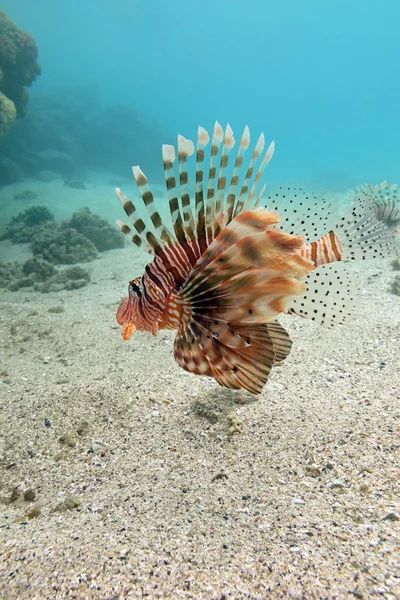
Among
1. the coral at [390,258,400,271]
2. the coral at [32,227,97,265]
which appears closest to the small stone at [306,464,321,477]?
the coral at [390,258,400,271]

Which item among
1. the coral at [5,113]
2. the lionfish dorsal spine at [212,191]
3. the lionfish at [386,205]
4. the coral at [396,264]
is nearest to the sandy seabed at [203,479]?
the lionfish dorsal spine at [212,191]

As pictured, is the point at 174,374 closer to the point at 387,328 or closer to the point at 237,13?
the point at 387,328

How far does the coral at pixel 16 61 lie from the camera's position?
63.7ft

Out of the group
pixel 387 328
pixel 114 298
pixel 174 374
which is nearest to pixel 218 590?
pixel 174 374

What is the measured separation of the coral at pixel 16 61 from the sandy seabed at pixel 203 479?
22.5 m

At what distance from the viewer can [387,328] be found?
4.77 m

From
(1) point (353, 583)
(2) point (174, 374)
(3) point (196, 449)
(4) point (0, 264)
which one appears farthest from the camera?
(4) point (0, 264)

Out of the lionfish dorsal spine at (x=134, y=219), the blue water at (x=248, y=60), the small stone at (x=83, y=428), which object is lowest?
the small stone at (x=83, y=428)

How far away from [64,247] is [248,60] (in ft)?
569

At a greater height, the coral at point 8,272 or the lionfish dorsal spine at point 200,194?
the lionfish dorsal spine at point 200,194

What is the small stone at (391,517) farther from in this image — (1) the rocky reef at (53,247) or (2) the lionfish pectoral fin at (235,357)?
(1) the rocky reef at (53,247)

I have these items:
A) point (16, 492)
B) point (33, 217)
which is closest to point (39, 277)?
point (33, 217)

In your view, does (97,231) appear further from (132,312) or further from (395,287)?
(132,312)

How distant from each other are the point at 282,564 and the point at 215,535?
0.39 meters
